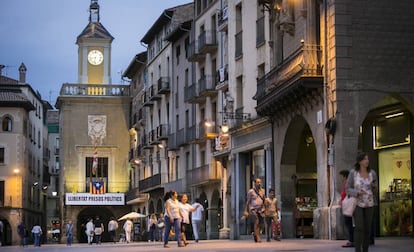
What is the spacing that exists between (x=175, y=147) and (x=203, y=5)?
10.9 metres

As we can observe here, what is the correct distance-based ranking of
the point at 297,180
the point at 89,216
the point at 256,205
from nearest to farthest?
1. the point at 256,205
2. the point at 297,180
3. the point at 89,216

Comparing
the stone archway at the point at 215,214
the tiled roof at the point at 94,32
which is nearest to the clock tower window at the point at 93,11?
the tiled roof at the point at 94,32

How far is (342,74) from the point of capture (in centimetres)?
2667

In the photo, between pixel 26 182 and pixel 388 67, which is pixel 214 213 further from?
pixel 26 182

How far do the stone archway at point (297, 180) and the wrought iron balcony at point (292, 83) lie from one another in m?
1.27

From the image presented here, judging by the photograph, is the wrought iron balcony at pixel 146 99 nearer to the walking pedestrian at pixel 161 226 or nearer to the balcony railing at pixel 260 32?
the walking pedestrian at pixel 161 226

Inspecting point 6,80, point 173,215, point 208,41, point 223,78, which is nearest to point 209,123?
point 223,78

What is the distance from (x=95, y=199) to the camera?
8069 cm

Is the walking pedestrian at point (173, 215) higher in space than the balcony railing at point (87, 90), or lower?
lower

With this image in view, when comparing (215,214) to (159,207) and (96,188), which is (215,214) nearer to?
(159,207)

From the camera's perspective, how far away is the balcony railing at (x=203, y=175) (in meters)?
50.4

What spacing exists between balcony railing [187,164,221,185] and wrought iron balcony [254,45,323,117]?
15525 mm

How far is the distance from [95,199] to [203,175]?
3041 centimetres

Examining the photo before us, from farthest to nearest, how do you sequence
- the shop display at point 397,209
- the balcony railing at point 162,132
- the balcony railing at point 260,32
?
the balcony railing at point 162,132, the balcony railing at point 260,32, the shop display at point 397,209
